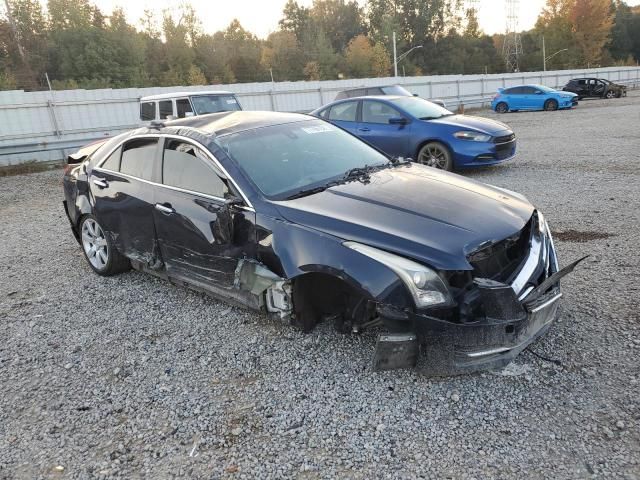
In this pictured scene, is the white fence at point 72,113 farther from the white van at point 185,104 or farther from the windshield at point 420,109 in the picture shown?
the windshield at point 420,109

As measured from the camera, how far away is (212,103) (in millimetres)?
13297

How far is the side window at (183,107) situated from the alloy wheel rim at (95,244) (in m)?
7.95

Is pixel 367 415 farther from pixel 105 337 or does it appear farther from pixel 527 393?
pixel 105 337

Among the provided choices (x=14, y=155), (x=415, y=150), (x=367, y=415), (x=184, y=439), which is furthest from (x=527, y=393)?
(x=14, y=155)

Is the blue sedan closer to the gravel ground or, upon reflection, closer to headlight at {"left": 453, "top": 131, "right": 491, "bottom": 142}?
headlight at {"left": 453, "top": 131, "right": 491, "bottom": 142}

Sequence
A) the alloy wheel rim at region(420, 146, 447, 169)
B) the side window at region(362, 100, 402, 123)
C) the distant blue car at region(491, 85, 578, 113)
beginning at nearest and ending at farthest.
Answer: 1. the alloy wheel rim at region(420, 146, 447, 169)
2. the side window at region(362, 100, 402, 123)
3. the distant blue car at region(491, 85, 578, 113)

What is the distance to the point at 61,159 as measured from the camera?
15.0 meters

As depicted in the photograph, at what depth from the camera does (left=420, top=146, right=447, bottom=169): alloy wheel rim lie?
9.33 m

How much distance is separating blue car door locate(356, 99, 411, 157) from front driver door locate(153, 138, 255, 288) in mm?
5989

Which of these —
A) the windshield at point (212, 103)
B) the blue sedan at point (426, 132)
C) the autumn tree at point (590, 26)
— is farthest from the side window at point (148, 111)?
the autumn tree at point (590, 26)

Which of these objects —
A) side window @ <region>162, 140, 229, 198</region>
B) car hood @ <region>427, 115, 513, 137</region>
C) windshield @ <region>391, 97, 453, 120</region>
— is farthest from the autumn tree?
side window @ <region>162, 140, 229, 198</region>

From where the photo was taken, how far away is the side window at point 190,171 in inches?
153

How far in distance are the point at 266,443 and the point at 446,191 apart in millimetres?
2147

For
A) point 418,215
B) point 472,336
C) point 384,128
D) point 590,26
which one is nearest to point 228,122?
point 418,215
